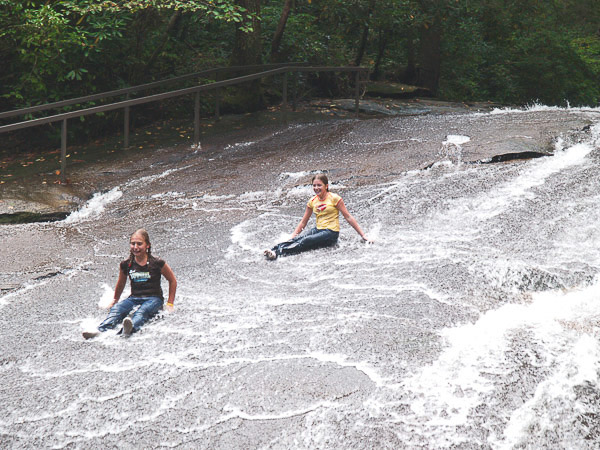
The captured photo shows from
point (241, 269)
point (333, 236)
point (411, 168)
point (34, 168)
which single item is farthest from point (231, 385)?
point (34, 168)

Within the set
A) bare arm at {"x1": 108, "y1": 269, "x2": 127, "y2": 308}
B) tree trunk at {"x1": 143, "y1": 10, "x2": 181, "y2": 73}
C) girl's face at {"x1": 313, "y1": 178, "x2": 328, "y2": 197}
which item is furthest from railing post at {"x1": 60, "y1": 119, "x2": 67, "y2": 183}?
bare arm at {"x1": 108, "y1": 269, "x2": 127, "y2": 308}

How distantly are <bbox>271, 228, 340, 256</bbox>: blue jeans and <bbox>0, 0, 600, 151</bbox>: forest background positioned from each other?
6.97 metres

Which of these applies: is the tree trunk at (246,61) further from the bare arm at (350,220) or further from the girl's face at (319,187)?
the bare arm at (350,220)

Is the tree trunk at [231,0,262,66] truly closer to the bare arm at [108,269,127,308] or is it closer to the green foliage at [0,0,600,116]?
the green foliage at [0,0,600,116]

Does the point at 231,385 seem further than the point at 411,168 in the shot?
No

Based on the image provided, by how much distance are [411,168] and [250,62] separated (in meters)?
6.62

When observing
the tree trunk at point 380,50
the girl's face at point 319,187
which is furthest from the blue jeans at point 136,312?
the tree trunk at point 380,50

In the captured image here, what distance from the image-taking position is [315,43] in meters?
18.5

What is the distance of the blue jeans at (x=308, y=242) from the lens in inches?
320

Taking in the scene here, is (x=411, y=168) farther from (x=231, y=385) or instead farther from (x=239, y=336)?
(x=231, y=385)

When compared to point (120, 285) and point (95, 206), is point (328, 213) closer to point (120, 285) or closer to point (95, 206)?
point (120, 285)

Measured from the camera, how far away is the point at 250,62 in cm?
1603

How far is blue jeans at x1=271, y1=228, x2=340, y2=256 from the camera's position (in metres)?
8.12

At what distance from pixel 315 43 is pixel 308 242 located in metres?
11.7
